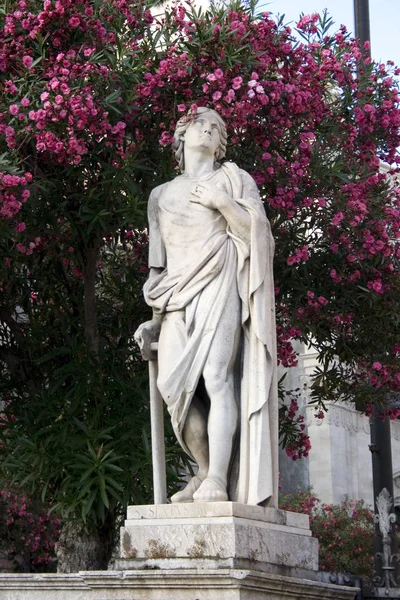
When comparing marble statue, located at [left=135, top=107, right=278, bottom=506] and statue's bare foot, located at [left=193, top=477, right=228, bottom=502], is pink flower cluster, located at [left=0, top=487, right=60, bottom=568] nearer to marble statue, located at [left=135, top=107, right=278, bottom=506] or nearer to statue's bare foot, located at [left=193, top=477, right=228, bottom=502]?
marble statue, located at [left=135, top=107, right=278, bottom=506]

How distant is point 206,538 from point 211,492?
1.03ft

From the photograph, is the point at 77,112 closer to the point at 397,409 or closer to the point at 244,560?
the point at 244,560

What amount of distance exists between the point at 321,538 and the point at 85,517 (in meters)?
14.1

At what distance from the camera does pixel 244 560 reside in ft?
21.1

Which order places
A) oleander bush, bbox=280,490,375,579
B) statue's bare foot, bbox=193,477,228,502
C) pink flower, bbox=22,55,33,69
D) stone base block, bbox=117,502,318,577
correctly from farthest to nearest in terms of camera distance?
oleander bush, bbox=280,490,375,579, pink flower, bbox=22,55,33,69, statue's bare foot, bbox=193,477,228,502, stone base block, bbox=117,502,318,577

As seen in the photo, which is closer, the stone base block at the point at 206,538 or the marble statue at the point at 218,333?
the stone base block at the point at 206,538

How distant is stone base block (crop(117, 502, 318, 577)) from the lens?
6.41 meters

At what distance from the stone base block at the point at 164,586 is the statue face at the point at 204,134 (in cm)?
275

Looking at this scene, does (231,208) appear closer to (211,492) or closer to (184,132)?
(184,132)

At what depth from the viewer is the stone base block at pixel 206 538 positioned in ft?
21.0

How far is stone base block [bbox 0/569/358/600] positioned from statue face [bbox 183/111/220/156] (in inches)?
108

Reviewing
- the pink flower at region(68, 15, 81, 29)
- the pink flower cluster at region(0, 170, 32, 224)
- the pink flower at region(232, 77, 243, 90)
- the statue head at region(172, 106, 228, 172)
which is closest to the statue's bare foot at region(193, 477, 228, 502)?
the statue head at region(172, 106, 228, 172)

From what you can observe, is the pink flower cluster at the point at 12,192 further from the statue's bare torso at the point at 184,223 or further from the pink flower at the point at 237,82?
the pink flower at the point at 237,82

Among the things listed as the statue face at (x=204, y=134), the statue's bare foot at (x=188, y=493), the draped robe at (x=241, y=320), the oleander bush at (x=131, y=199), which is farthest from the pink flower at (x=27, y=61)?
the statue's bare foot at (x=188, y=493)
